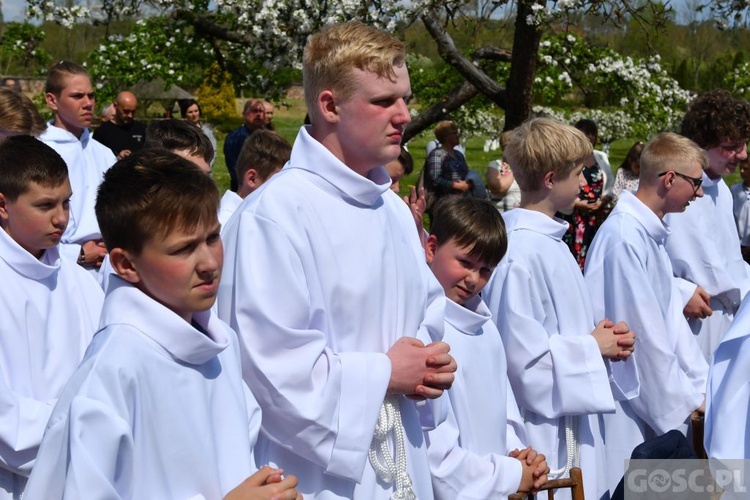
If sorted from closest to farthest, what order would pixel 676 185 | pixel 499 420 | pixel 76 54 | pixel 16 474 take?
1. pixel 16 474
2. pixel 499 420
3. pixel 676 185
4. pixel 76 54

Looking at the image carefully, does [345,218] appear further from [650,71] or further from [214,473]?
[650,71]

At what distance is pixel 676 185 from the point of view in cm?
518

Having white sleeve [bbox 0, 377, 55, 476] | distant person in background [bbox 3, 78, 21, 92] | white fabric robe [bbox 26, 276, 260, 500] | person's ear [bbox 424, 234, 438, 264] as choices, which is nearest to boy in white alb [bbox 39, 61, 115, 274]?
distant person in background [bbox 3, 78, 21, 92]

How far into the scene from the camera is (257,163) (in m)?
5.50

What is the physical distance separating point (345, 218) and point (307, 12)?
7.40m

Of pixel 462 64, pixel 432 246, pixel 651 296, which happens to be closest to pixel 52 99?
pixel 432 246

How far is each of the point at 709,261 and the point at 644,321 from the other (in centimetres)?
128

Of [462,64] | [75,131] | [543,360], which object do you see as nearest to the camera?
[543,360]

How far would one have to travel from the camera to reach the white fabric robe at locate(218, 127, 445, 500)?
116 inches

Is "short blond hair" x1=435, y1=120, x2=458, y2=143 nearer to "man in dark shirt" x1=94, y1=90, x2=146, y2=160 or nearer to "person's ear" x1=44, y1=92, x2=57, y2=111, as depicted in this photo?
"man in dark shirt" x1=94, y1=90, x2=146, y2=160

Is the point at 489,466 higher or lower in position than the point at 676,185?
lower

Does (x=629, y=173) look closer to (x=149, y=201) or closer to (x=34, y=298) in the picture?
(x=34, y=298)

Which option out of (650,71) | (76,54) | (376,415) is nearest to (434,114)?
(650,71)

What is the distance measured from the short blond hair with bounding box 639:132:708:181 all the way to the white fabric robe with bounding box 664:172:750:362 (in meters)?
0.76
